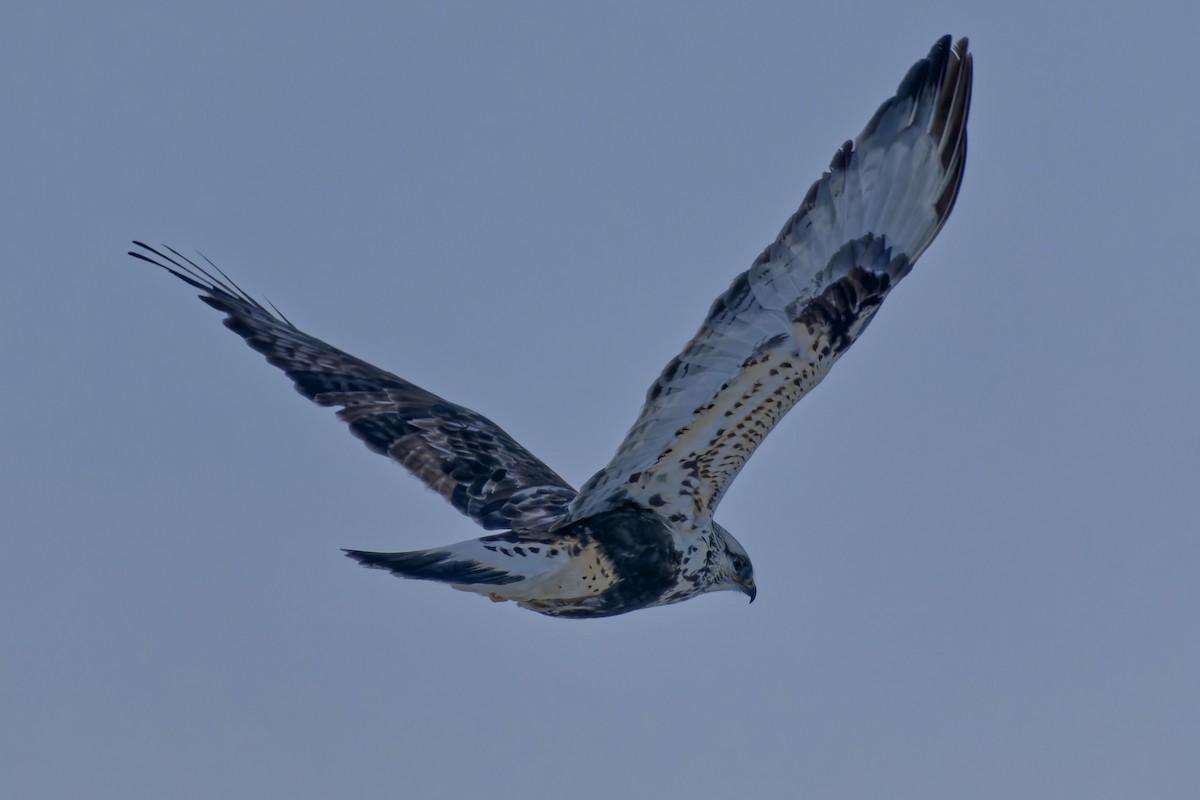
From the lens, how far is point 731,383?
9.77m

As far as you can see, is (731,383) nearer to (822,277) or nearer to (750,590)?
(822,277)

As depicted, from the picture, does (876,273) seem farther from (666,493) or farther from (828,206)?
(666,493)

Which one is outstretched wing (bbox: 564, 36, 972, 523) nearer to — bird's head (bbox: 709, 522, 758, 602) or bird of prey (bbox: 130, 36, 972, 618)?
bird of prey (bbox: 130, 36, 972, 618)

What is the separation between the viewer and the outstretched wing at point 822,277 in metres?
9.67

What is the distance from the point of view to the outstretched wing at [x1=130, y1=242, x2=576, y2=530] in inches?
454

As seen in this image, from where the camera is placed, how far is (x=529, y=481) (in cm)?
1153

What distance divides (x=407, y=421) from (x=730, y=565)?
2.38 m

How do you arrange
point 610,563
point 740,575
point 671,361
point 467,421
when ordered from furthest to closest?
point 467,421 → point 740,575 → point 610,563 → point 671,361

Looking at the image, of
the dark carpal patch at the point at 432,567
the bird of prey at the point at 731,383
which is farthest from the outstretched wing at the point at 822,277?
the dark carpal patch at the point at 432,567

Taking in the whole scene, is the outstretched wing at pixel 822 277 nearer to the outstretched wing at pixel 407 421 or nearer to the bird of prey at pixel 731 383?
the bird of prey at pixel 731 383

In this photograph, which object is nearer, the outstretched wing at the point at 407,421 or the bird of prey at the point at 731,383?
the bird of prey at the point at 731,383

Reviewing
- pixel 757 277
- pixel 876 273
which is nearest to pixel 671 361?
pixel 757 277

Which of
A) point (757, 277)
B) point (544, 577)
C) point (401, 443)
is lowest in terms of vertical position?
point (544, 577)

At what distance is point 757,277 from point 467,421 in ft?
10.2
